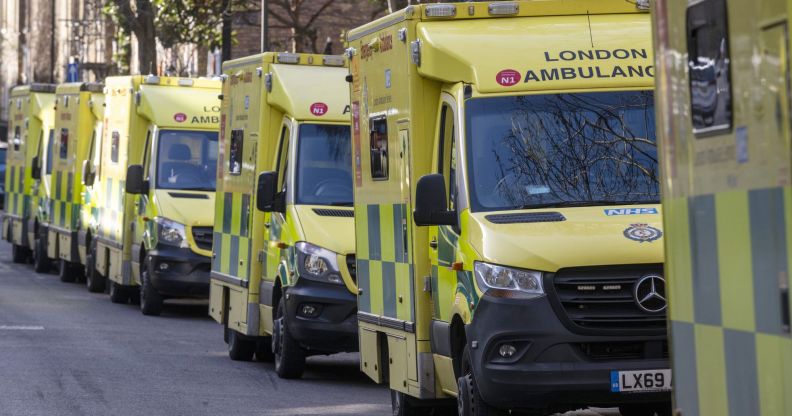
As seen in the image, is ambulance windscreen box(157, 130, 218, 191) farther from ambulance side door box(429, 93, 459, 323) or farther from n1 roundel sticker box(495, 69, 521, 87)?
n1 roundel sticker box(495, 69, 521, 87)

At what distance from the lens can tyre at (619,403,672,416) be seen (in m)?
9.85

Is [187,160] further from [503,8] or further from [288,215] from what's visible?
[503,8]

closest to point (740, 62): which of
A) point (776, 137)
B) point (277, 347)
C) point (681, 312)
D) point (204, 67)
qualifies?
point (776, 137)

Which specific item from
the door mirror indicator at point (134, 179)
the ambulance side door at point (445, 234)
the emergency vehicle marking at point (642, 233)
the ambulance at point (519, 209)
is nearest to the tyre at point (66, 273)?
the door mirror indicator at point (134, 179)

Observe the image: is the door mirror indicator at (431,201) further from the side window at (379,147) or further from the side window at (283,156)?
the side window at (283,156)

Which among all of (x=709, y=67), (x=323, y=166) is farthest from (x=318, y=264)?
(x=709, y=67)

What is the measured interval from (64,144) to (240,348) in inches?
469

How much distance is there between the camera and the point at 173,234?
64.4 feet

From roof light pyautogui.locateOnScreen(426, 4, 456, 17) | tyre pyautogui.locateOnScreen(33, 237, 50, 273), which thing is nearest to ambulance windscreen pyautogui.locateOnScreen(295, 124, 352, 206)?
roof light pyautogui.locateOnScreen(426, 4, 456, 17)

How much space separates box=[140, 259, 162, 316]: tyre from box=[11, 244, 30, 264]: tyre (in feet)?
36.4

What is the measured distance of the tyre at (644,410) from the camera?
985 cm

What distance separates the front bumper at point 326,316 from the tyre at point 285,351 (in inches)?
10.1

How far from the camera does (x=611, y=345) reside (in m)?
9.03

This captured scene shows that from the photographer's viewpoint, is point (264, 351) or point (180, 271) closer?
point (264, 351)
